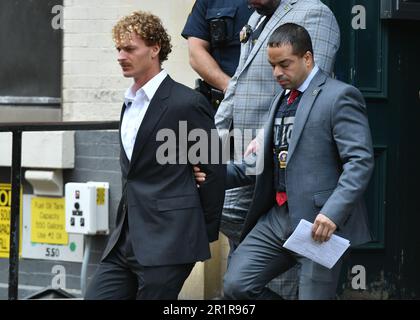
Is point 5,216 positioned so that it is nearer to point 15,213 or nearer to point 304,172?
point 15,213

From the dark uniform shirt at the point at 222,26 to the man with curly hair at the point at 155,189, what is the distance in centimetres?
139

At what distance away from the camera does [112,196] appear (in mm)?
8258

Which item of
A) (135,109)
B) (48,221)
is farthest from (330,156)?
(48,221)

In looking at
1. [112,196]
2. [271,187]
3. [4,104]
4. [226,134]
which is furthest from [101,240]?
[271,187]

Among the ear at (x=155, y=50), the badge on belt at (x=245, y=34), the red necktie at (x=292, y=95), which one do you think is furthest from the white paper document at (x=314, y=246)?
the badge on belt at (x=245, y=34)

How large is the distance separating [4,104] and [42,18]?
2.47 feet

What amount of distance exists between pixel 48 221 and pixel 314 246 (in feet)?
11.4

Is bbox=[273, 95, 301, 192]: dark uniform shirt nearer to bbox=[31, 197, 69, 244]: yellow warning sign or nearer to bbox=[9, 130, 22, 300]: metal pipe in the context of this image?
bbox=[9, 130, 22, 300]: metal pipe

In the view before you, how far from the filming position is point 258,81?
6426 mm

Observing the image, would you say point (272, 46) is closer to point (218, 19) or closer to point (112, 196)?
point (218, 19)

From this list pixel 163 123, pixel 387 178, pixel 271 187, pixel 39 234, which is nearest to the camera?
pixel 163 123

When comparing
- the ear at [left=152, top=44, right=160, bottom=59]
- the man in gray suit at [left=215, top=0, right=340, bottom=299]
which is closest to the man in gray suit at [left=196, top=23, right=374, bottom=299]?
the man in gray suit at [left=215, top=0, right=340, bottom=299]

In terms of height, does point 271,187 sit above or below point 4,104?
below
